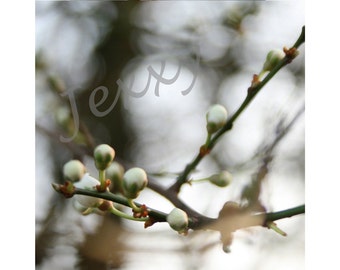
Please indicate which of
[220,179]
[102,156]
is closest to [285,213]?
[220,179]

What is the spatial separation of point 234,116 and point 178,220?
12 centimetres

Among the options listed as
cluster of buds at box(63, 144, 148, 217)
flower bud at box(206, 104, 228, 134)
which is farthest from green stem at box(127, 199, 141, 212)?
flower bud at box(206, 104, 228, 134)

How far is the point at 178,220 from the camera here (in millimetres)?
514

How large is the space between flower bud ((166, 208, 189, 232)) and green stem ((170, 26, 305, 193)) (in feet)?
0.27

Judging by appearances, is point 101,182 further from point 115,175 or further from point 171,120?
point 171,120

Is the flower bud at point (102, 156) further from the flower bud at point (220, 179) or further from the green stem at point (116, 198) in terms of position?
the flower bud at point (220, 179)

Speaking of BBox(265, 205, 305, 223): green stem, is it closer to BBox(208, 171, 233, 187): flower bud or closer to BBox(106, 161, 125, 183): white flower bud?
BBox(208, 171, 233, 187): flower bud

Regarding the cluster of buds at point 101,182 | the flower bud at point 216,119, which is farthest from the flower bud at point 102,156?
the flower bud at point 216,119

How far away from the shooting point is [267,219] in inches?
22.7
